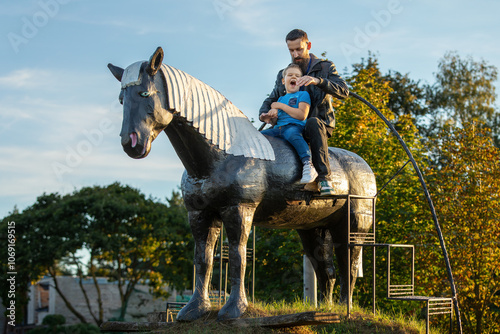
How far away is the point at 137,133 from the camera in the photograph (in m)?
5.79

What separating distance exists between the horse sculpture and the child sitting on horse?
16 cm

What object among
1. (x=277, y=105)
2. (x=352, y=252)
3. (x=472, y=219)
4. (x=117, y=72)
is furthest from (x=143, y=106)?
(x=472, y=219)

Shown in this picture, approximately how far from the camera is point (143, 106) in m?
5.88

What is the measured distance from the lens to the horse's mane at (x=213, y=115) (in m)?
6.16

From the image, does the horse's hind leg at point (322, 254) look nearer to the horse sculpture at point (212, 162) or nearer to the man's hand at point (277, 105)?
the horse sculpture at point (212, 162)

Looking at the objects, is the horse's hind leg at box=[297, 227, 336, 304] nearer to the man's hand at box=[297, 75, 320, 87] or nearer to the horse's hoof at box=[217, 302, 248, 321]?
the horse's hoof at box=[217, 302, 248, 321]

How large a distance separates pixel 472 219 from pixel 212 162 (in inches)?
409

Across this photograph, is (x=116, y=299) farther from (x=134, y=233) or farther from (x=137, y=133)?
(x=137, y=133)

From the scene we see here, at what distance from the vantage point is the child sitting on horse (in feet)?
23.3

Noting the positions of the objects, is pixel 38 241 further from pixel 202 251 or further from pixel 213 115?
pixel 213 115

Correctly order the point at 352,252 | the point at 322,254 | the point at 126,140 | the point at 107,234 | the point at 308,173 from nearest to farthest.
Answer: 1. the point at 126,140
2. the point at 308,173
3. the point at 352,252
4. the point at 322,254
5. the point at 107,234

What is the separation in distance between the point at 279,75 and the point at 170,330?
11.9ft

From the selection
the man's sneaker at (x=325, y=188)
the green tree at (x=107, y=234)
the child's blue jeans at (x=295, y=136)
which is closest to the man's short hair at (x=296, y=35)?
the child's blue jeans at (x=295, y=136)

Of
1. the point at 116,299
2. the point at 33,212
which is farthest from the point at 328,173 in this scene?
the point at 116,299
